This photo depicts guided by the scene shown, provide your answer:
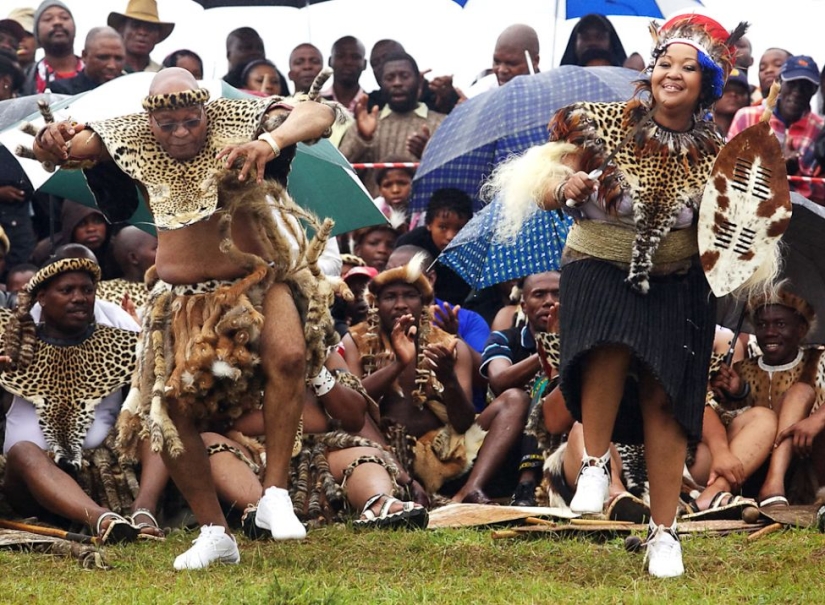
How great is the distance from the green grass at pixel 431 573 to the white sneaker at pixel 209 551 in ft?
0.24

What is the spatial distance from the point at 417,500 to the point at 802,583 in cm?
301

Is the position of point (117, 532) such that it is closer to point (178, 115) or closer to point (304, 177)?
point (178, 115)

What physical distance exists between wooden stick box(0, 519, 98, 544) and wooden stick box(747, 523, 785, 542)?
3252mm

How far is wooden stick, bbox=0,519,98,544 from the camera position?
7367mm

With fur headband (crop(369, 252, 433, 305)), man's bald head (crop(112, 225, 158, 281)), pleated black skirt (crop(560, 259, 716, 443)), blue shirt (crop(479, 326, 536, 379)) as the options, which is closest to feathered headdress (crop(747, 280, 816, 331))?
blue shirt (crop(479, 326, 536, 379))

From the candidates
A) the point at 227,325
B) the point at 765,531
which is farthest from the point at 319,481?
the point at 765,531

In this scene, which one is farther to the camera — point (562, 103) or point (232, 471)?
point (562, 103)

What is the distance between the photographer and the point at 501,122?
10273mm

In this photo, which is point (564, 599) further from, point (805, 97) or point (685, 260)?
point (805, 97)

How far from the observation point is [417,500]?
8633 mm

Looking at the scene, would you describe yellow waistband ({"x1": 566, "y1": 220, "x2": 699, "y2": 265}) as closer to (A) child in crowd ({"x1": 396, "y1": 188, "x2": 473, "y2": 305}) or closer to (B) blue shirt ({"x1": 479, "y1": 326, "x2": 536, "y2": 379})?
(B) blue shirt ({"x1": 479, "y1": 326, "x2": 536, "y2": 379})

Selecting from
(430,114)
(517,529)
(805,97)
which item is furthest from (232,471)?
(805,97)

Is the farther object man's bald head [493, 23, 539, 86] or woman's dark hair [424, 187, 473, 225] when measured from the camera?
man's bald head [493, 23, 539, 86]

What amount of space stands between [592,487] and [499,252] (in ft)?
12.2
